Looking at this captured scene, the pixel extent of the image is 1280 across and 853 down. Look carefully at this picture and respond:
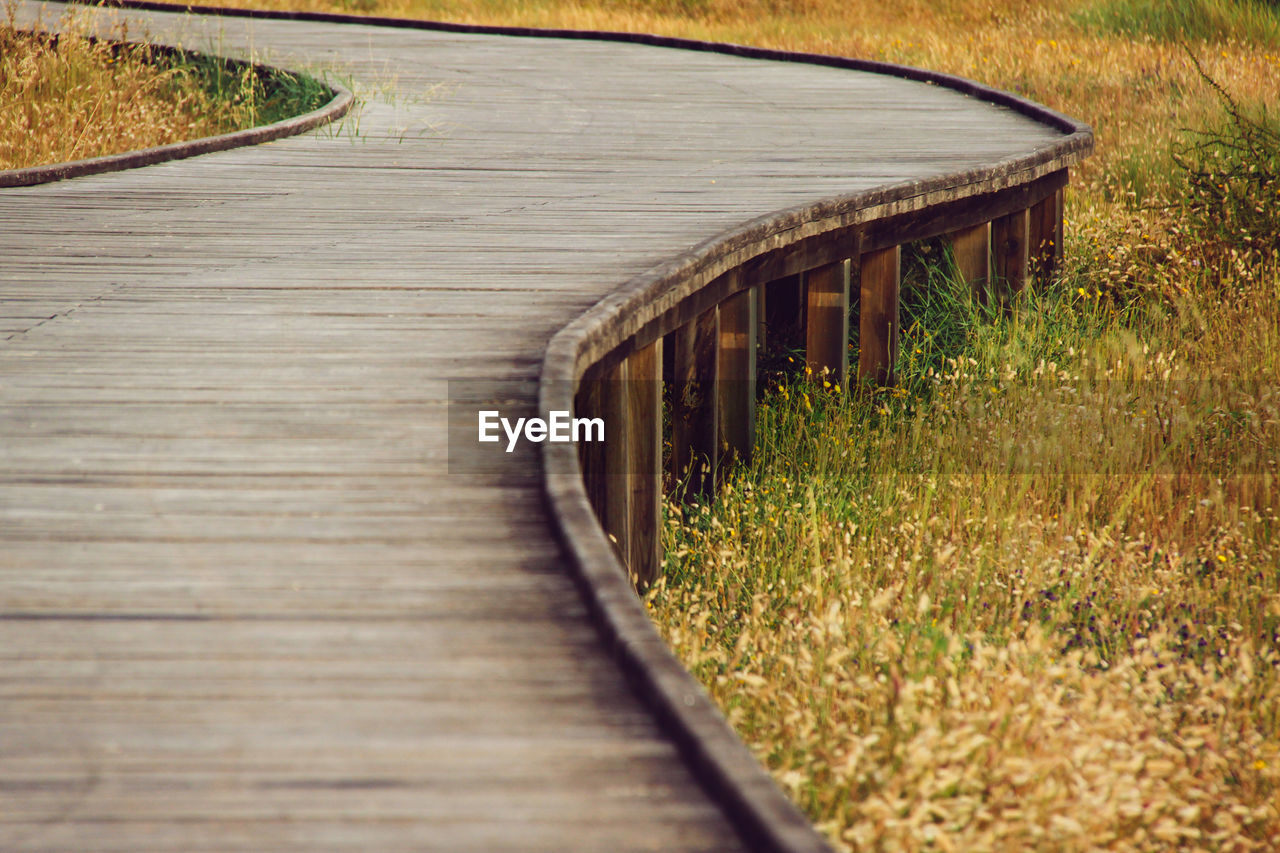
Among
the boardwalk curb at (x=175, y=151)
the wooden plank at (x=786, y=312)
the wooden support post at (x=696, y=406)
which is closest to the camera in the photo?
the wooden support post at (x=696, y=406)

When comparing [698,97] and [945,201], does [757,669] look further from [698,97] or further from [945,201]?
[698,97]

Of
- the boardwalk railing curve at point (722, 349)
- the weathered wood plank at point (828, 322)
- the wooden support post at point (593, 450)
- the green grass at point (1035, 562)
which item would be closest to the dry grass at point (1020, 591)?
the green grass at point (1035, 562)

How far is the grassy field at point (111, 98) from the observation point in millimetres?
9656

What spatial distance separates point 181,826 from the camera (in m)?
2.13

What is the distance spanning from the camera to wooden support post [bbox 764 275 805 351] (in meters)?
8.35

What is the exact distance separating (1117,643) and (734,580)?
1.46m

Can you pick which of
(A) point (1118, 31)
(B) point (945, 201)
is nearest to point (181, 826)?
(B) point (945, 201)

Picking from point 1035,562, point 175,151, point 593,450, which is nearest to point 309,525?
point 593,450

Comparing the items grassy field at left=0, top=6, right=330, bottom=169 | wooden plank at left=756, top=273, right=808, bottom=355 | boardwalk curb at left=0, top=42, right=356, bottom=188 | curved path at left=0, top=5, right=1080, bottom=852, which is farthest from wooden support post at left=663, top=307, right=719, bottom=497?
grassy field at left=0, top=6, right=330, bottom=169

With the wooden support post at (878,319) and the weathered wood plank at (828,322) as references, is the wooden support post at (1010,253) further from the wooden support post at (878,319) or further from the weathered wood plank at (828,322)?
the weathered wood plank at (828,322)

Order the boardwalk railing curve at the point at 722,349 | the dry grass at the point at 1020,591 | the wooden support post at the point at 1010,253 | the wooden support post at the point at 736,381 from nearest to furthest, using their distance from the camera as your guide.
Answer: the boardwalk railing curve at the point at 722,349
the dry grass at the point at 1020,591
the wooden support post at the point at 736,381
the wooden support post at the point at 1010,253

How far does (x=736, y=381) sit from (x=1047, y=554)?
181cm

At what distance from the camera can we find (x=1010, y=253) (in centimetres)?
880

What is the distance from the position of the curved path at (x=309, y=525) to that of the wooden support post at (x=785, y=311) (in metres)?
1.02
